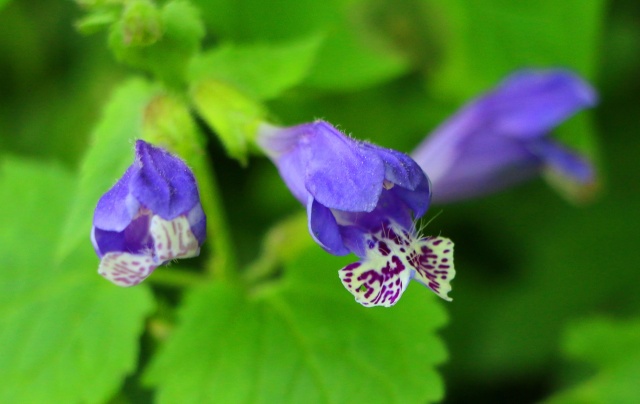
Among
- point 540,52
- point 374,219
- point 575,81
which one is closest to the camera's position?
point 374,219

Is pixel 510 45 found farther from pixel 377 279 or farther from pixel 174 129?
pixel 377 279

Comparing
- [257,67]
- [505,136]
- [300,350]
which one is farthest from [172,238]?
[505,136]

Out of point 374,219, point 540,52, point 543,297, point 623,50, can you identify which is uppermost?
point 374,219

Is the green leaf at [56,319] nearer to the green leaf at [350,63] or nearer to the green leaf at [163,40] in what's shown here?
the green leaf at [163,40]

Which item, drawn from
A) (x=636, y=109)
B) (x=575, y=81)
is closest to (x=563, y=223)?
(x=636, y=109)

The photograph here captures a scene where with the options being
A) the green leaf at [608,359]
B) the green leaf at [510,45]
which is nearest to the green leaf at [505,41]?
the green leaf at [510,45]

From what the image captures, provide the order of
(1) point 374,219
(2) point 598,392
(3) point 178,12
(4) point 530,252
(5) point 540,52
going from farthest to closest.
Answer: (4) point 530,252
(5) point 540,52
(2) point 598,392
(3) point 178,12
(1) point 374,219

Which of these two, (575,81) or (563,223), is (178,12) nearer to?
(575,81)
